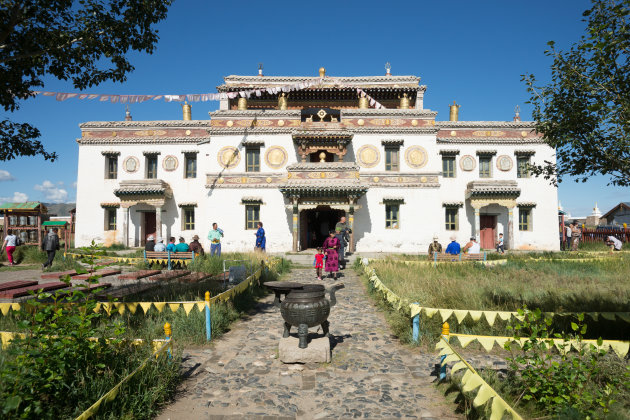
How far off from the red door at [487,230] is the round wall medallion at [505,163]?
330cm

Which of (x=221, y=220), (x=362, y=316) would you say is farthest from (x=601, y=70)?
(x=221, y=220)

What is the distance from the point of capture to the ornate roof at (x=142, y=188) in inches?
818

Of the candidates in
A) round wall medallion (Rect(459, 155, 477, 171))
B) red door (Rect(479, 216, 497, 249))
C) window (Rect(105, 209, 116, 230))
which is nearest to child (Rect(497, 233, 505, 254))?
red door (Rect(479, 216, 497, 249))

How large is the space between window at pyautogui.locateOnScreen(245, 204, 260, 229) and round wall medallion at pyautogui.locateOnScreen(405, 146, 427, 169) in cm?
975

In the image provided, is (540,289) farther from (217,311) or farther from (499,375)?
(217,311)

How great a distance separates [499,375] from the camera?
443 cm

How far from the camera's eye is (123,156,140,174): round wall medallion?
22.0 meters

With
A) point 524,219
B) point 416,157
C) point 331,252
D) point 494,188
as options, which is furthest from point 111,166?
point 524,219

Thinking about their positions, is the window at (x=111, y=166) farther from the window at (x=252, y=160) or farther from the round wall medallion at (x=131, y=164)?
the window at (x=252, y=160)

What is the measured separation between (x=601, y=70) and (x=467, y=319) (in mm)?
4563

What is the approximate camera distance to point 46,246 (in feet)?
43.1

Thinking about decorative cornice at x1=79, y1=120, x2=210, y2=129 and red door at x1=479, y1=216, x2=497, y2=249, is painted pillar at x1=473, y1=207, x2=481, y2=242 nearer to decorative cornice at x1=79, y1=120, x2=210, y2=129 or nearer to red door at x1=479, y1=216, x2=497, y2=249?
red door at x1=479, y1=216, x2=497, y2=249

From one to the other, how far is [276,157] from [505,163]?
14.9m

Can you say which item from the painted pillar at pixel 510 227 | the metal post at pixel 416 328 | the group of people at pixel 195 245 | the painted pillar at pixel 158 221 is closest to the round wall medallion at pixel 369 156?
the group of people at pixel 195 245
